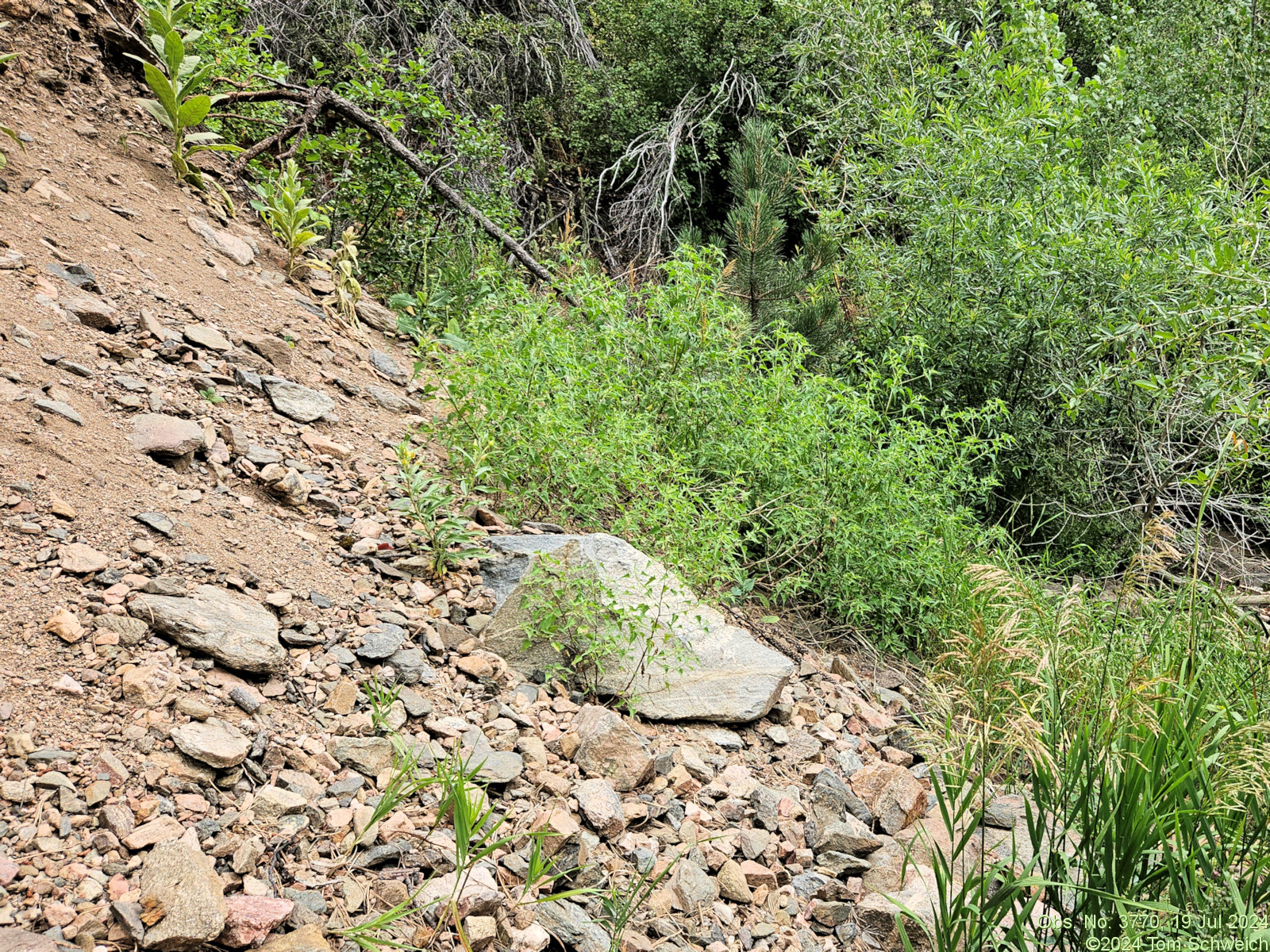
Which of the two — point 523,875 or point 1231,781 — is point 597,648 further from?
point 1231,781

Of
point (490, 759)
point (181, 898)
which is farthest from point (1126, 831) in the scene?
point (181, 898)

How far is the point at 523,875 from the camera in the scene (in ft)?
6.64

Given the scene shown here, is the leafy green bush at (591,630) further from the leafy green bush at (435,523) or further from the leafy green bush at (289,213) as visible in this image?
the leafy green bush at (289,213)

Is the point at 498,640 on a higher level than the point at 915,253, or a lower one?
lower

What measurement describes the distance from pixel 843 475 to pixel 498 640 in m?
1.72

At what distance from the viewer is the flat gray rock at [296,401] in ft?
11.2

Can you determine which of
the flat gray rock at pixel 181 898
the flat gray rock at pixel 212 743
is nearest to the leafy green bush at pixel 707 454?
the flat gray rock at pixel 212 743

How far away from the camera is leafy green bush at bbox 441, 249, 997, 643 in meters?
3.33

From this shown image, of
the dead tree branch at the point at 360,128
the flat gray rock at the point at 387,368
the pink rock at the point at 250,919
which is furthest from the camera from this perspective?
the dead tree branch at the point at 360,128

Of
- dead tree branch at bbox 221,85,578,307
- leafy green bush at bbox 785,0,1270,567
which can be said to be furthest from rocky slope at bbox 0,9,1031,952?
leafy green bush at bbox 785,0,1270,567

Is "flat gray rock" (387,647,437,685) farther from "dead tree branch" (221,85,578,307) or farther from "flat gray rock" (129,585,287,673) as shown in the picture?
"dead tree branch" (221,85,578,307)

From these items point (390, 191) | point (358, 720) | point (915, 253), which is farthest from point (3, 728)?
point (915, 253)

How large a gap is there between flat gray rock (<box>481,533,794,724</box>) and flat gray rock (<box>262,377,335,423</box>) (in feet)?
3.22

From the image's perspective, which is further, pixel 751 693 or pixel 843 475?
pixel 843 475
